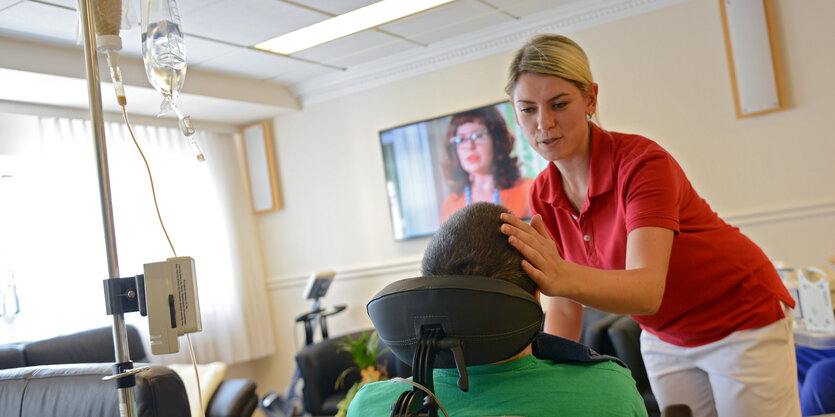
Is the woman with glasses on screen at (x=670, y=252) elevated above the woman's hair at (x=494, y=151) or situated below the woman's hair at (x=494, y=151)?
below

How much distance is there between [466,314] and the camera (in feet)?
2.71

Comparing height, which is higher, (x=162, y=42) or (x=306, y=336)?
(x=162, y=42)

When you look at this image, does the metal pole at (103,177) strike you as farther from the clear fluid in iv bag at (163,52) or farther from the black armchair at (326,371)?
the black armchair at (326,371)

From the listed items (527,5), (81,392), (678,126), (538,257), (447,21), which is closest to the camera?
(538,257)

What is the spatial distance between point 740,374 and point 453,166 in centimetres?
341

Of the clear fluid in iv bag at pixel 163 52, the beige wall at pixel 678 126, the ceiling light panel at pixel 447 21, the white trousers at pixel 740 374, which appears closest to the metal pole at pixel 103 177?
the clear fluid in iv bag at pixel 163 52

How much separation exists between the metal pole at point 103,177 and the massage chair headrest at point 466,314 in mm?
649

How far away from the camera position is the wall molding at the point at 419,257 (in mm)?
3648

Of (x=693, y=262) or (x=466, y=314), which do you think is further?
(x=693, y=262)

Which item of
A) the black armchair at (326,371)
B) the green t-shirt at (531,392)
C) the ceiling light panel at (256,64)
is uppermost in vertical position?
the ceiling light panel at (256,64)

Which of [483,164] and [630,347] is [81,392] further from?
[483,164]

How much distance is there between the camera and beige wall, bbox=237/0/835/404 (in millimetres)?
3646

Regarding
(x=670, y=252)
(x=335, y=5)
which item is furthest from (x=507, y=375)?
(x=335, y=5)

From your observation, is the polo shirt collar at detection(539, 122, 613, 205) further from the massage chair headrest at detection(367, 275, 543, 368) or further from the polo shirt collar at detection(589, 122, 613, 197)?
the massage chair headrest at detection(367, 275, 543, 368)
